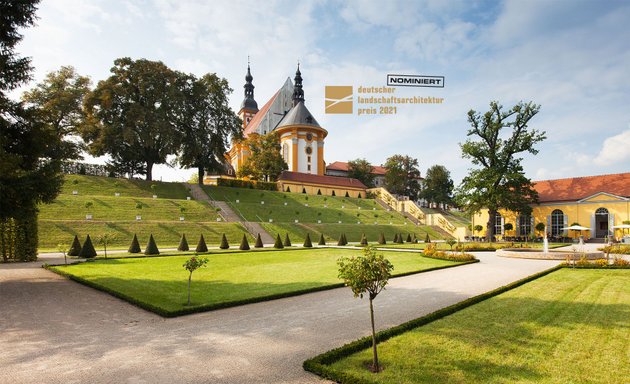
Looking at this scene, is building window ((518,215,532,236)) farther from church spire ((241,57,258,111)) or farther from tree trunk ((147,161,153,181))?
church spire ((241,57,258,111))

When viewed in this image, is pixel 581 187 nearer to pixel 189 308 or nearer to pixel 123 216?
pixel 189 308

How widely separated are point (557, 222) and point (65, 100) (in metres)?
66.5

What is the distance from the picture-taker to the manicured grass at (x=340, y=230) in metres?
39.0

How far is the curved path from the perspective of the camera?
5465 millimetres

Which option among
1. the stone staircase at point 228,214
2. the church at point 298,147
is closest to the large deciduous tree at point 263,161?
the church at point 298,147

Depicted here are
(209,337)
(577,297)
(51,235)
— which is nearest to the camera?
(209,337)

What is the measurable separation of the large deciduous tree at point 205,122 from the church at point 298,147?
10.5m

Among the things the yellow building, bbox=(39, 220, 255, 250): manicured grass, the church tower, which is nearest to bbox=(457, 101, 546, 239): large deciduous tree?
the yellow building

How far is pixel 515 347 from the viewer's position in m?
6.39

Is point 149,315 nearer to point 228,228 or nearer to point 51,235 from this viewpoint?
point 51,235

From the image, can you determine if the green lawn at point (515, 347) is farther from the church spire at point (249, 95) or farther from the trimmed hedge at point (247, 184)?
the church spire at point (249, 95)

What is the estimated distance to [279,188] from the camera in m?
64.6

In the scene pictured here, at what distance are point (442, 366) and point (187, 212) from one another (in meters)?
36.6

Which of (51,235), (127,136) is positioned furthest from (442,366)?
(127,136)
